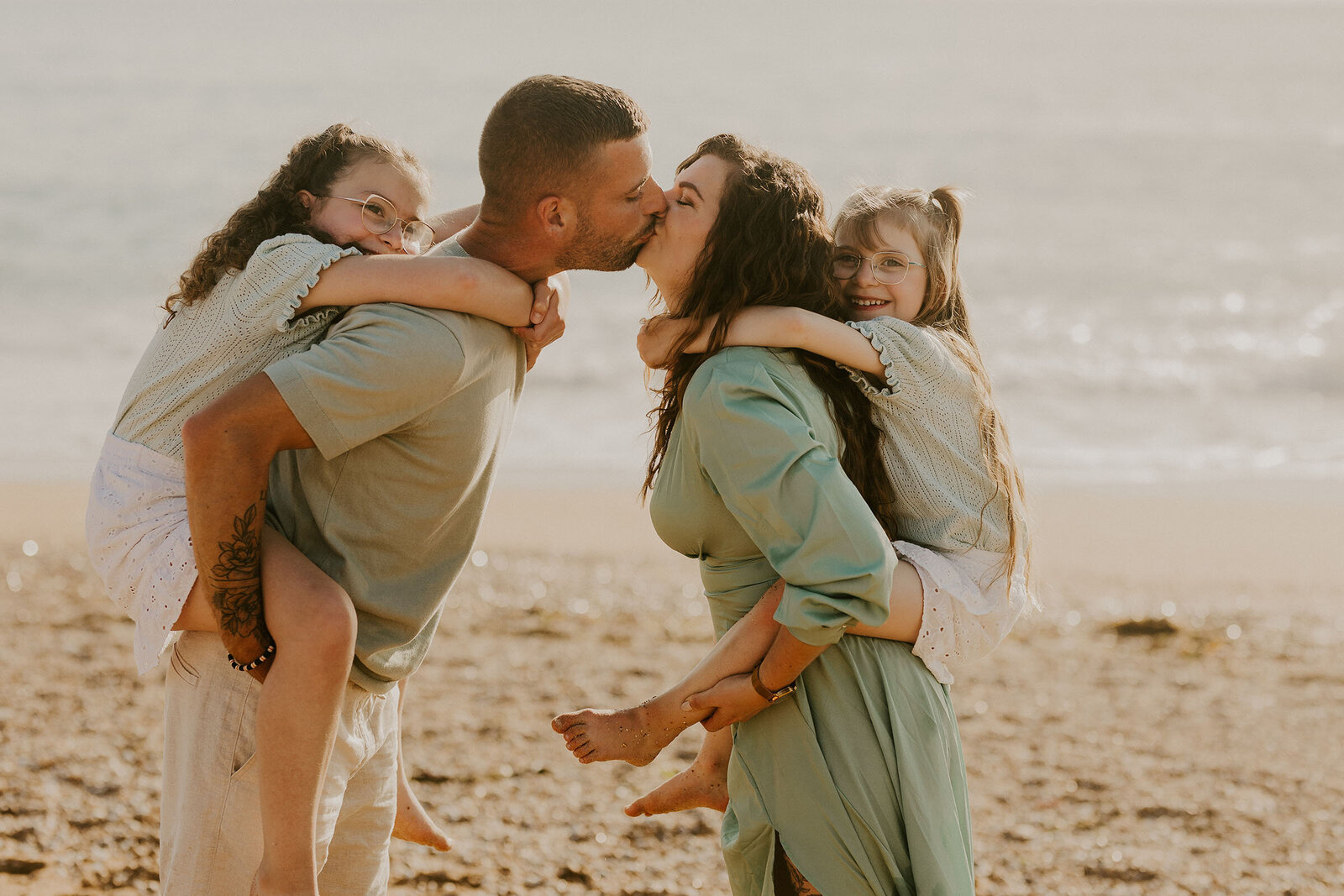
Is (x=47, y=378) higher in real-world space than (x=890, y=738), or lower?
lower

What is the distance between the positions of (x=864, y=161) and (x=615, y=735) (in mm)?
24928

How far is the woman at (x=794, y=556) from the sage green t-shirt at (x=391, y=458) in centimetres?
40

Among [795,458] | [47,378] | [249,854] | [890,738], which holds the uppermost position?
[795,458]

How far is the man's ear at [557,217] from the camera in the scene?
97.7 inches

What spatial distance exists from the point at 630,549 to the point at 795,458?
6.26 meters

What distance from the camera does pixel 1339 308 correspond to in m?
18.9

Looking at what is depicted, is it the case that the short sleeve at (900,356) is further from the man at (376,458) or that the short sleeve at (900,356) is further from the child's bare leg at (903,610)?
the man at (376,458)

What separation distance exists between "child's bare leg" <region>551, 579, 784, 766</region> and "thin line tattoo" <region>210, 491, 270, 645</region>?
62cm

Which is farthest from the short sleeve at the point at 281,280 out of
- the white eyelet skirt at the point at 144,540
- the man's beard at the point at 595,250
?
the man's beard at the point at 595,250

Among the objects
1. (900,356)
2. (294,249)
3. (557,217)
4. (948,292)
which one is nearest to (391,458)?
(294,249)

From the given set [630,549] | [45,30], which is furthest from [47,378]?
[45,30]

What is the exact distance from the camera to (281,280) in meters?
2.32

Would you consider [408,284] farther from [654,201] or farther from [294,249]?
[654,201]

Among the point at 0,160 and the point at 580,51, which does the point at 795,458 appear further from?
the point at 580,51
